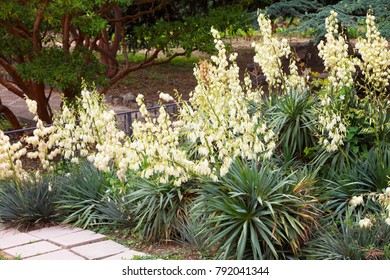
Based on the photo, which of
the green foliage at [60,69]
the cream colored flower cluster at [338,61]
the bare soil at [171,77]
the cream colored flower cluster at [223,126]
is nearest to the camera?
the cream colored flower cluster at [223,126]

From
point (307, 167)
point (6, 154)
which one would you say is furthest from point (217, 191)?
point (6, 154)

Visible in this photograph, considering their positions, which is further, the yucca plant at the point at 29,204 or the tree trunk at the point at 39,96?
the tree trunk at the point at 39,96

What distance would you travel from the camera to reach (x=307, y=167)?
7660 mm

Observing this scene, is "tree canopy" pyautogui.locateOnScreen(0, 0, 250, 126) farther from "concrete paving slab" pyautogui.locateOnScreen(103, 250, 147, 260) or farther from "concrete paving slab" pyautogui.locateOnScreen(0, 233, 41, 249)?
"concrete paving slab" pyautogui.locateOnScreen(103, 250, 147, 260)

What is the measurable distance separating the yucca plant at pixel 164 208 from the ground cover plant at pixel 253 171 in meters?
0.01

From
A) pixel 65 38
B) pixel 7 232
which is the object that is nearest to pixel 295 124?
pixel 7 232

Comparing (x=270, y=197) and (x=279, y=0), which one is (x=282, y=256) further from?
(x=279, y=0)

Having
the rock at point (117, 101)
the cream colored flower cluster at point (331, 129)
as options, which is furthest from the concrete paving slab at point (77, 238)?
the rock at point (117, 101)

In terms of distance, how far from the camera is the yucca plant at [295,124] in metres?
7.70

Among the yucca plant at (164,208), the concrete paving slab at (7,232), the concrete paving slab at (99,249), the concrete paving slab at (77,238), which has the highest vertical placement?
the yucca plant at (164,208)

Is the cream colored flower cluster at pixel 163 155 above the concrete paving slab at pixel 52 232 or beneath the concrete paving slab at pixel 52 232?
above

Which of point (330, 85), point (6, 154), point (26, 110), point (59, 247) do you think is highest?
point (330, 85)

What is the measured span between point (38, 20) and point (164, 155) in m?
6.39

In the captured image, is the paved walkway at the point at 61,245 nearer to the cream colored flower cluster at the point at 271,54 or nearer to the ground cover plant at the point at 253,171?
the ground cover plant at the point at 253,171
